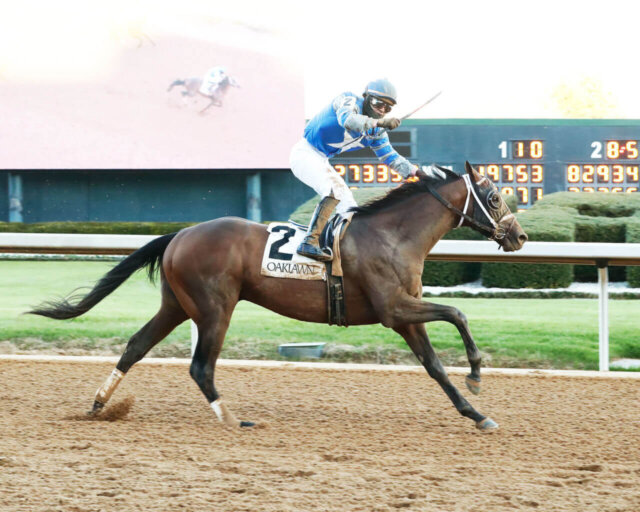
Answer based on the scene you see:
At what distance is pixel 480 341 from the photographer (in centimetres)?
782

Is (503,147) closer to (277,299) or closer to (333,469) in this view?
(277,299)

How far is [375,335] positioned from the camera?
330 inches

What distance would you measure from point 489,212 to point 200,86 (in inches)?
767

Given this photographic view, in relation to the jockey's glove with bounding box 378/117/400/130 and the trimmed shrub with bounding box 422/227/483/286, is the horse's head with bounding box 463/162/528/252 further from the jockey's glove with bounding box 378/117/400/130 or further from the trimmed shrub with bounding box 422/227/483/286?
the trimmed shrub with bounding box 422/227/483/286

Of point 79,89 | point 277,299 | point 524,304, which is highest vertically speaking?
point 79,89

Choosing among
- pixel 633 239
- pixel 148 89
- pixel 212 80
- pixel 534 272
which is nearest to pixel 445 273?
pixel 534 272

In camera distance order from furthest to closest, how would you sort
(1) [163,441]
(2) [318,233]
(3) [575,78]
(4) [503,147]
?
(3) [575,78] → (4) [503,147] → (2) [318,233] → (1) [163,441]

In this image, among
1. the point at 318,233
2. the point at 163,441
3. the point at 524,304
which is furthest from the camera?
the point at 524,304

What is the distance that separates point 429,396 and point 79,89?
19961 mm

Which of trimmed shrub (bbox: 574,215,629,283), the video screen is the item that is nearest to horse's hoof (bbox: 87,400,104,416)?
trimmed shrub (bbox: 574,215,629,283)

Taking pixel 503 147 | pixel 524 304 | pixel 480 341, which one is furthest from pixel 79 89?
pixel 480 341

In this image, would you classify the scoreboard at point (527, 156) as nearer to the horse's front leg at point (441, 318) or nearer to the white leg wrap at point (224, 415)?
the horse's front leg at point (441, 318)

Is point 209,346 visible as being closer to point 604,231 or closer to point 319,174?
point 319,174

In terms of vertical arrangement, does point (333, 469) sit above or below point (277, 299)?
below
